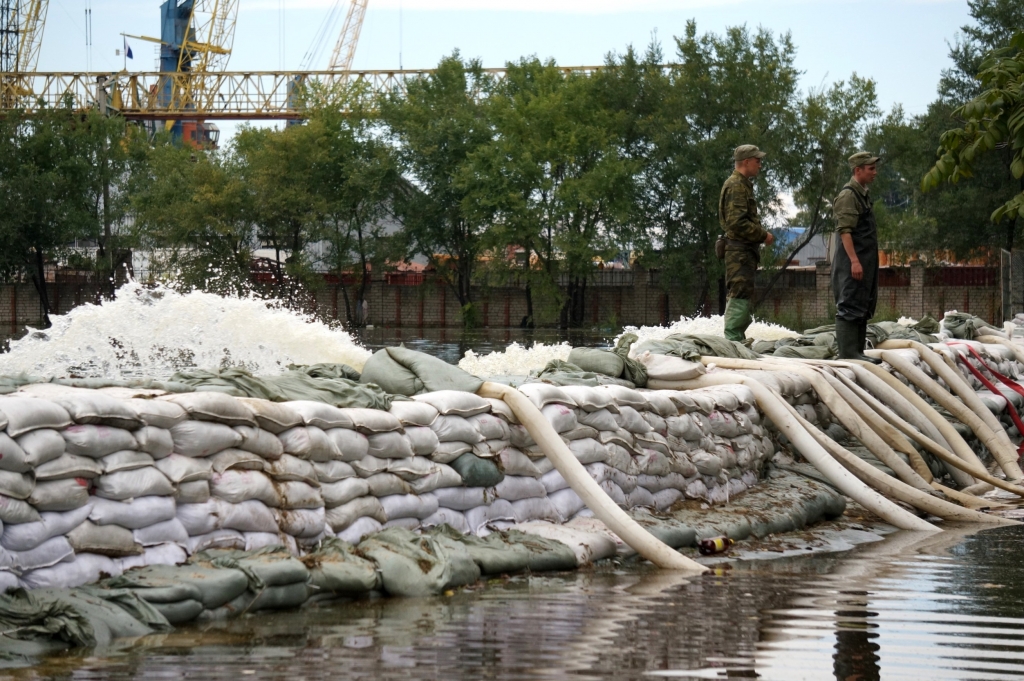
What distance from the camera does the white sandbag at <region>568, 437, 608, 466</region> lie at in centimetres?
568

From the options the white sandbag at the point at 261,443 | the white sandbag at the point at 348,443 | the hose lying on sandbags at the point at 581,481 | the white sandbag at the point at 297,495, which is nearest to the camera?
the white sandbag at the point at 261,443

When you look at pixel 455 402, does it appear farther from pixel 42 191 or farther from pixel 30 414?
pixel 42 191

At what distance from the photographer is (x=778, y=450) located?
753 cm

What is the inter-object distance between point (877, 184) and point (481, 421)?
40062 millimetres

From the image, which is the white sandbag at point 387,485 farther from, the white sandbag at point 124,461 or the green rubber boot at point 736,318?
the green rubber boot at point 736,318

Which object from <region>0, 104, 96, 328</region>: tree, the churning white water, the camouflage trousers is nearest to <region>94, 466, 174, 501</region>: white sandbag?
the churning white water

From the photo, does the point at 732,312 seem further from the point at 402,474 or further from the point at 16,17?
the point at 16,17

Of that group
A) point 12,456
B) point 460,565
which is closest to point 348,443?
point 460,565

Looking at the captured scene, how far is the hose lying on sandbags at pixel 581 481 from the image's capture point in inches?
208

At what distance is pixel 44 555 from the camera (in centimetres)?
Result: 376

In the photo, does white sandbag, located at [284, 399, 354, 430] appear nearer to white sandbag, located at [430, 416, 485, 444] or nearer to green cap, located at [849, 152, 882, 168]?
white sandbag, located at [430, 416, 485, 444]

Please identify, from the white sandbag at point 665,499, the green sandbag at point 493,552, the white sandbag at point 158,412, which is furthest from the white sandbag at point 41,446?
the white sandbag at point 665,499

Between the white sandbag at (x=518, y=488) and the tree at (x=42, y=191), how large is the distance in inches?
1726

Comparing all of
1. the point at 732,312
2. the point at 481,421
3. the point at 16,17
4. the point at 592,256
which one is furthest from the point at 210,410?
the point at 16,17
